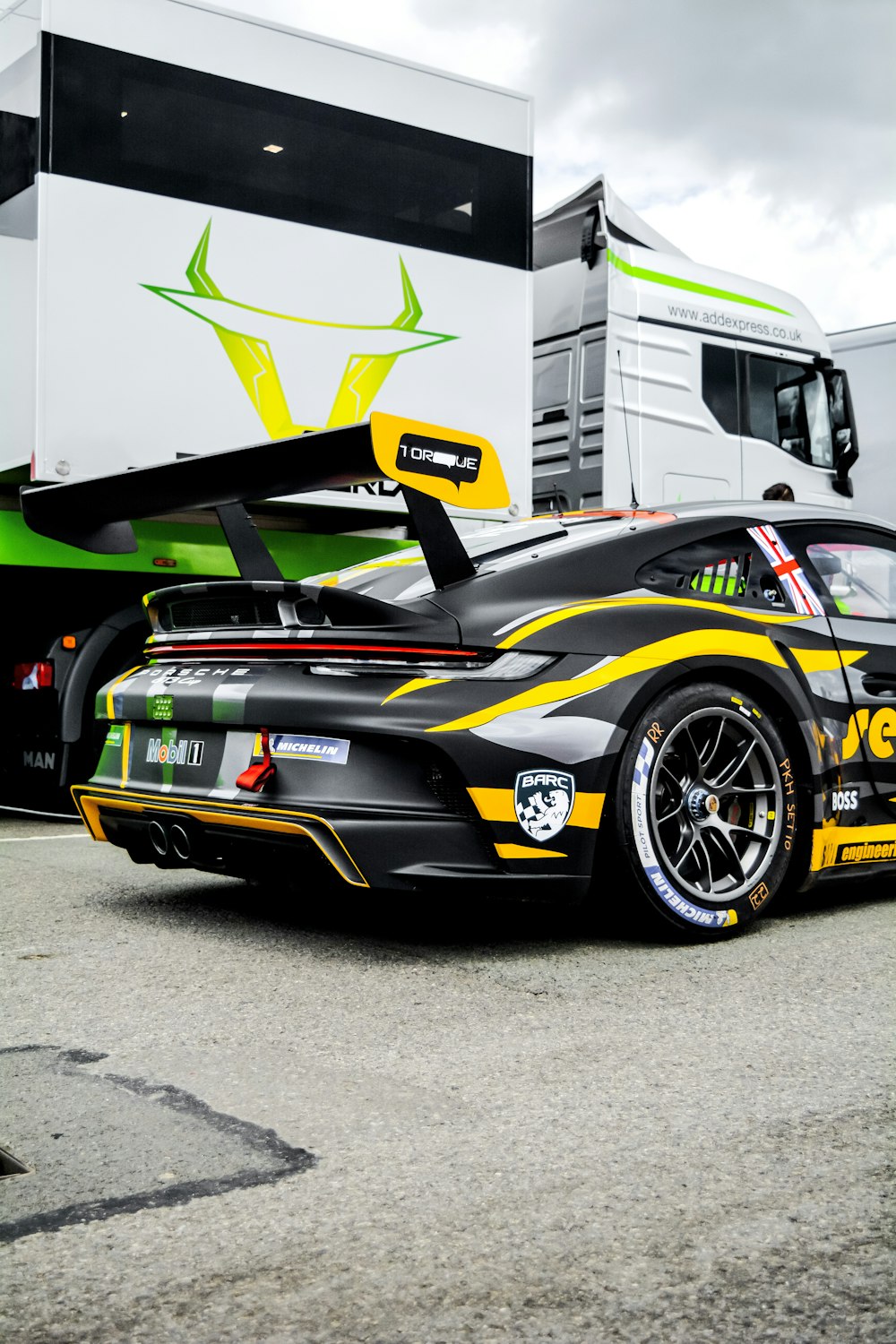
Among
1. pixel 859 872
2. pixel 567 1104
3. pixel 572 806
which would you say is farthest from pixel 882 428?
pixel 567 1104

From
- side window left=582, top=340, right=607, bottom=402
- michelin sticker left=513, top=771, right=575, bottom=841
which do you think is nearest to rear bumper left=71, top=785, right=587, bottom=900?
michelin sticker left=513, top=771, right=575, bottom=841

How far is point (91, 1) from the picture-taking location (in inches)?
249

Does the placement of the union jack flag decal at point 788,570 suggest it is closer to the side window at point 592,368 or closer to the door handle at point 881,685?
the door handle at point 881,685

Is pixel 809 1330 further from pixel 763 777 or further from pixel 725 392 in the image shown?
pixel 725 392

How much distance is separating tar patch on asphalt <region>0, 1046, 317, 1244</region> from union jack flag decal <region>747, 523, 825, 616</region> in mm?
2581

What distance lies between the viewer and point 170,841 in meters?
4.04

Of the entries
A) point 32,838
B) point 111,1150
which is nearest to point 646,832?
point 111,1150

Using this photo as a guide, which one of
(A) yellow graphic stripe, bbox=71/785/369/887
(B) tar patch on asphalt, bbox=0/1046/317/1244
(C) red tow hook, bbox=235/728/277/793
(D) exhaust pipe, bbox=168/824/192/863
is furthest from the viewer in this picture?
(D) exhaust pipe, bbox=168/824/192/863

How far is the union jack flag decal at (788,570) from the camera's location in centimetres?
442

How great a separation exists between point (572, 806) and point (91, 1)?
4.60 meters

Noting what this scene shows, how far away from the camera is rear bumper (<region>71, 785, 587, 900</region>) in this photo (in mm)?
3527

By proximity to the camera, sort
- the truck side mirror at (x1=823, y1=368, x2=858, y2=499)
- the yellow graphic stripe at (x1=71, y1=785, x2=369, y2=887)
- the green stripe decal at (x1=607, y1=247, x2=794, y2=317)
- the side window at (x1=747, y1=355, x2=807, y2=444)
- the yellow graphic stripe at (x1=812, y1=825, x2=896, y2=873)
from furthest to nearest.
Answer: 1. the truck side mirror at (x1=823, y1=368, x2=858, y2=499)
2. the side window at (x1=747, y1=355, x2=807, y2=444)
3. the green stripe decal at (x1=607, y1=247, x2=794, y2=317)
4. the yellow graphic stripe at (x1=812, y1=825, x2=896, y2=873)
5. the yellow graphic stripe at (x1=71, y1=785, x2=369, y2=887)

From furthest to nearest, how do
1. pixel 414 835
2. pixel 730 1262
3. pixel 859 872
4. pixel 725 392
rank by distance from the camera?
pixel 725 392 < pixel 859 872 < pixel 414 835 < pixel 730 1262

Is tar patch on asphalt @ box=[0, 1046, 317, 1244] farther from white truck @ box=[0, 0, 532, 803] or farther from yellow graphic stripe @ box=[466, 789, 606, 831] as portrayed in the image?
white truck @ box=[0, 0, 532, 803]
